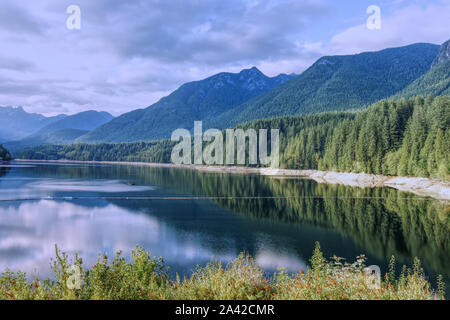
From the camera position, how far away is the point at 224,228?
34938 mm

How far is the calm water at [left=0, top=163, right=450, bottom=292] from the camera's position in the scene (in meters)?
24.9

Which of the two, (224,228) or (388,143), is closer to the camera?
(224,228)

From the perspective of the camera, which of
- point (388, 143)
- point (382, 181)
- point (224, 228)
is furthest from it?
point (388, 143)

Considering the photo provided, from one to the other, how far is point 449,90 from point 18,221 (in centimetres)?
20451

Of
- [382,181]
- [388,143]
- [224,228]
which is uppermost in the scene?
[388,143]

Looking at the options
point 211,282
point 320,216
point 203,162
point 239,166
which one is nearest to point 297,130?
point 239,166

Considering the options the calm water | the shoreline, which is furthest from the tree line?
the calm water

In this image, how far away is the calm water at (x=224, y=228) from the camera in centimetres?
2492

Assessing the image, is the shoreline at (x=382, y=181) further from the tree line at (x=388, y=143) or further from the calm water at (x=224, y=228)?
the calm water at (x=224, y=228)

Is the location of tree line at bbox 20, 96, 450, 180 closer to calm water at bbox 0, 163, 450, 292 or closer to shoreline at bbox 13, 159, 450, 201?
shoreline at bbox 13, 159, 450, 201

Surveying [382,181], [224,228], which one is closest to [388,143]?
[382,181]

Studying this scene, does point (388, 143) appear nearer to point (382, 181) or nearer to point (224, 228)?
point (382, 181)

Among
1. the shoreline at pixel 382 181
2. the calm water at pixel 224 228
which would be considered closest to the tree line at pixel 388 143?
the shoreline at pixel 382 181

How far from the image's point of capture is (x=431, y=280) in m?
19.5
